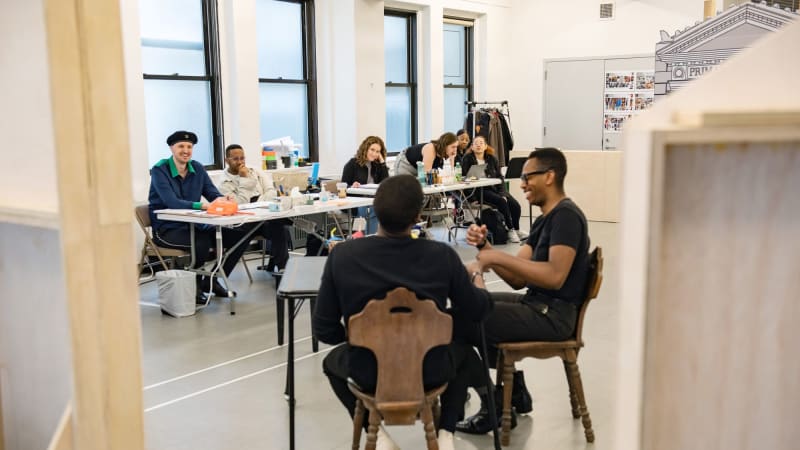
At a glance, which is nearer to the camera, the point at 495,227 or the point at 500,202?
the point at 495,227

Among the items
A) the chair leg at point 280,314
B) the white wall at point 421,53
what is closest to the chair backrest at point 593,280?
the chair leg at point 280,314

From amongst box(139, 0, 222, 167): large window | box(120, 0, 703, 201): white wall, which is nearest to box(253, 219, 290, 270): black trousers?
box(120, 0, 703, 201): white wall

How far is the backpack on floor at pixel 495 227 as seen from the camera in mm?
8039

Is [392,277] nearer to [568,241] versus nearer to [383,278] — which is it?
[383,278]

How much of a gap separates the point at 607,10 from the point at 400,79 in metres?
3.23

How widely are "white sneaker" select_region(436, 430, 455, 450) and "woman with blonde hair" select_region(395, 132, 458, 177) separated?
4.75m

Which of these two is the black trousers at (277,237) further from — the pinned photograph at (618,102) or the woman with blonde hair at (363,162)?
the pinned photograph at (618,102)

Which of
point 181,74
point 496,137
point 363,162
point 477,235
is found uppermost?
point 181,74

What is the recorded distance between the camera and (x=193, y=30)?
763 centimetres

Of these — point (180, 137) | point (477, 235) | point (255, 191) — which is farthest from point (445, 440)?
point (255, 191)

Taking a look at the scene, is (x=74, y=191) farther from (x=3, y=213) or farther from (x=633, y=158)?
(x=633, y=158)

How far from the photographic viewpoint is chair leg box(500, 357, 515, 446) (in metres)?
2.99

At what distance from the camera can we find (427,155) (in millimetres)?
7625

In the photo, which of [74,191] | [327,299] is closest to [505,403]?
[327,299]
